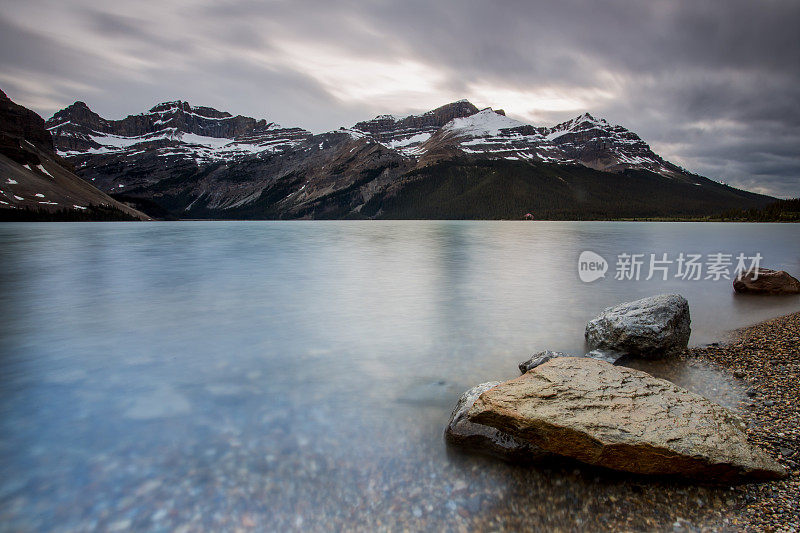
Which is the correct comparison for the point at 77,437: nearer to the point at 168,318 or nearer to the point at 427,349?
the point at 427,349

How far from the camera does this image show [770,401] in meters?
6.36

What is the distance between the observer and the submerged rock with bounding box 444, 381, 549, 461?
5059 millimetres

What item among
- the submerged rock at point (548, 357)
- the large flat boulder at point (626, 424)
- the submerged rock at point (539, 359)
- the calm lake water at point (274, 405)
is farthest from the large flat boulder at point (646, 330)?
the large flat boulder at point (626, 424)

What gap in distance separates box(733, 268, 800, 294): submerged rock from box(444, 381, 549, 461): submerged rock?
16803 millimetres

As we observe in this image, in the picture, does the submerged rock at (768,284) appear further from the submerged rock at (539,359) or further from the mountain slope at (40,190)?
the mountain slope at (40,190)

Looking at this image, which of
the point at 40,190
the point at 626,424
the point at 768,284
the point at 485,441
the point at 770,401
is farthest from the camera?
the point at 40,190

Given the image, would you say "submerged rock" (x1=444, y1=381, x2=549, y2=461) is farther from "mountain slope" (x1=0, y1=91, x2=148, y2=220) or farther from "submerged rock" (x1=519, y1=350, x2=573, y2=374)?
"mountain slope" (x1=0, y1=91, x2=148, y2=220)

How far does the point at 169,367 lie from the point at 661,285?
20034mm

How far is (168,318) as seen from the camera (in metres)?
13.0

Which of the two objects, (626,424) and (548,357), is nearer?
(626,424)

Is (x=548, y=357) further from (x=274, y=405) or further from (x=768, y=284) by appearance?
(x=768, y=284)

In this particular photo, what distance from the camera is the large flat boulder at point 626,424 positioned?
441 centimetres

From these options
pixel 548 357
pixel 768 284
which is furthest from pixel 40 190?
pixel 768 284

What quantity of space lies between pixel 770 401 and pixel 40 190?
205 meters
